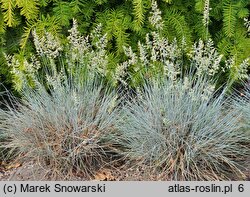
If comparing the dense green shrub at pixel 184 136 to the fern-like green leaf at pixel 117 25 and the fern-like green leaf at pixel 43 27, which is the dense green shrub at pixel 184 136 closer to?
the fern-like green leaf at pixel 117 25

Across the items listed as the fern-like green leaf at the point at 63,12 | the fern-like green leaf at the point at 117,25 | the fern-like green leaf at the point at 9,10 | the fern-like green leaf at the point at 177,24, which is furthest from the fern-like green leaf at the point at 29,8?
the fern-like green leaf at the point at 177,24

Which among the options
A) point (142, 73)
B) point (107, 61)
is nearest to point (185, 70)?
point (142, 73)

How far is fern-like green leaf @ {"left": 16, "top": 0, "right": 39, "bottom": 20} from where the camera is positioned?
482cm

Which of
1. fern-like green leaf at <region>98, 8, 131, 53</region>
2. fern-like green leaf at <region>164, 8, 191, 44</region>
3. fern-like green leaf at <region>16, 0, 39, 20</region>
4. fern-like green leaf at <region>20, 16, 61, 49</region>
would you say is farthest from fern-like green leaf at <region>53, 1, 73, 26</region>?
fern-like green leaf at <region>164, 8, 191, 44</region>

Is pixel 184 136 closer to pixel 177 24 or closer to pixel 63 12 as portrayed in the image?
pixel 177 24

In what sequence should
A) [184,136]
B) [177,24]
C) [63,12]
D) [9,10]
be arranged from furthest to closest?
1. [177,24]
2. [63,12]
3. [9,10]
4. [184,136]

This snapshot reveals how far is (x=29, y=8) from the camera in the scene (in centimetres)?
486

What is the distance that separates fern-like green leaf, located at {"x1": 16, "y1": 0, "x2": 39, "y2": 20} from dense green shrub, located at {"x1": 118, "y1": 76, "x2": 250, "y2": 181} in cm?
125

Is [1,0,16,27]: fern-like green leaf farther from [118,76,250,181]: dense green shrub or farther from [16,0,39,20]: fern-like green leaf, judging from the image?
[118,76,250,181]: dense green shrub

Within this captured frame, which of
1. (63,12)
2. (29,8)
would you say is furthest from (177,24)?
(29,8)

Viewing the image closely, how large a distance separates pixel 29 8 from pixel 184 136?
1.78 m

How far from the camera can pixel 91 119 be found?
4.54 meters

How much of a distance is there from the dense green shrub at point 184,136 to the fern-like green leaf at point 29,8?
125 centimetres

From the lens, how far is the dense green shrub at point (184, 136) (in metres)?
4.31
